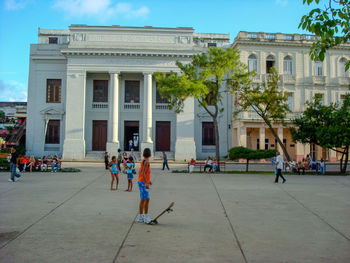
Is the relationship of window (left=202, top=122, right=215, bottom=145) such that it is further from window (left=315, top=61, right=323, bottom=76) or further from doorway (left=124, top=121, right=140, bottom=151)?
window (left=315, top=61, right=323, bottom=76)

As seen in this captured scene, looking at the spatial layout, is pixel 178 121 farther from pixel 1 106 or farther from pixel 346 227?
pixel 1 106

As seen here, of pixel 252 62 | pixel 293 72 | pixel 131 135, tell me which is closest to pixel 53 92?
pixel 131 135

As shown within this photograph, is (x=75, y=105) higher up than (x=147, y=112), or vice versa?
(x=75, y=105)

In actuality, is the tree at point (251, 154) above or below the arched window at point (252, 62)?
below

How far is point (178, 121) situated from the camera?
105ft

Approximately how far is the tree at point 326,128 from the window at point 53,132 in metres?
23.2

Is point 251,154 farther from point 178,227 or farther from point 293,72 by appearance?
point 293,72

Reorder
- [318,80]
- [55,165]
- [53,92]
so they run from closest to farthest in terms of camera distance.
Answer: [55,165]
[53,92]
[318,80]

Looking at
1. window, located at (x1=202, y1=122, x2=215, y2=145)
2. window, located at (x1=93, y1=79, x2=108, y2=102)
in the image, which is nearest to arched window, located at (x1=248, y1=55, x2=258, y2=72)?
window, located at (x1=202, y1=122, x2=215, y2=145)

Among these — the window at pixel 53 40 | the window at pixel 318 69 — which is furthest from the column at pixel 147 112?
the window at pixel 318 69

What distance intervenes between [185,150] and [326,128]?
1440cm

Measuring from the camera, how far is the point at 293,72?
3400 centimetres

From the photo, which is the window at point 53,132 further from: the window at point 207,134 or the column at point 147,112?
the window at point 207,134

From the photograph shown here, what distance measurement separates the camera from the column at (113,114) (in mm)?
31172
